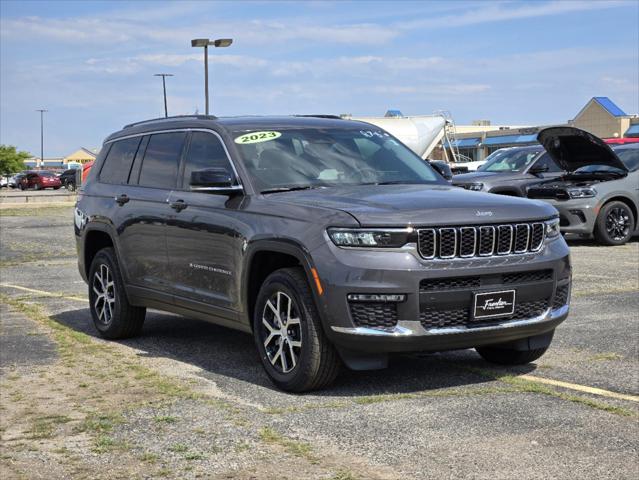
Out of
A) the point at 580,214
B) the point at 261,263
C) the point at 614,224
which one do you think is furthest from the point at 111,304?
the point at 614,224

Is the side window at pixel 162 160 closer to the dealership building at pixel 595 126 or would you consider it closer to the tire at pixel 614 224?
the tire at pixel 614 224

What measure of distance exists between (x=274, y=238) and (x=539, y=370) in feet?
6.79

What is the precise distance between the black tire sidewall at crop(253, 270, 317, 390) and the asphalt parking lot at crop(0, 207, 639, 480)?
0.12 meters

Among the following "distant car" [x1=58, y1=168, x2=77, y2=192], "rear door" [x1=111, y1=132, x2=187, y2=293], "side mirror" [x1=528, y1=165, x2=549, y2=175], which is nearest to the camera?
"rear door" [x1=111, y1=132, x2=187, y2=293]

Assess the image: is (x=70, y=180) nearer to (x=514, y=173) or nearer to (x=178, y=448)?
(x=514, y=173)

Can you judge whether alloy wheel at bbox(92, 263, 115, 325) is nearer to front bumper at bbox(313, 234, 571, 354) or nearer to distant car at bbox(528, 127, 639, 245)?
front bumper at bbox(313, 234, 571, 354)

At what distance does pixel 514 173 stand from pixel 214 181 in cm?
1258

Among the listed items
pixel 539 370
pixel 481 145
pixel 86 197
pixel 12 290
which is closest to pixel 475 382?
pixel 539 370

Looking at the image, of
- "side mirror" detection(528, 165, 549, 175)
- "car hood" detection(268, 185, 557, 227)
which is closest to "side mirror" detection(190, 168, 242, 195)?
"car hood" detection(268, 185, 557, 227)

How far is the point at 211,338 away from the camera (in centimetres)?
893

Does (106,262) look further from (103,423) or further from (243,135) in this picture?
(103,423)

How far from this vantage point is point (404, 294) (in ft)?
19.9

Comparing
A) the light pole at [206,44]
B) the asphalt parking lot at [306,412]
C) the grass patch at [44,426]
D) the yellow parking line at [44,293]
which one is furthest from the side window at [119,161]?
the light pole at [206,44]

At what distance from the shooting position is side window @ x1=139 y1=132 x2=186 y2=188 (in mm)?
8195
